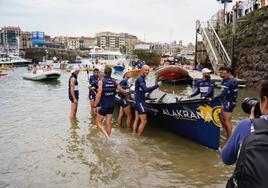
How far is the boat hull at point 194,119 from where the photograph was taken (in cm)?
698

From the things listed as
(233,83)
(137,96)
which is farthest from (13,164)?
(233,83)

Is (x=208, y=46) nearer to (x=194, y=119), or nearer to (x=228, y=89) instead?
(x=228, y=89)

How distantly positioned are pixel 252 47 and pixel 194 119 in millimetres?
15275

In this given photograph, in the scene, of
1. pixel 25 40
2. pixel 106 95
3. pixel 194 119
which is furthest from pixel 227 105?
pixel 25 40

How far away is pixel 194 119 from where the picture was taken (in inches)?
294

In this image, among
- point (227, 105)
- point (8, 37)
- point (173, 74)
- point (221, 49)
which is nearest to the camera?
point (227, 105)

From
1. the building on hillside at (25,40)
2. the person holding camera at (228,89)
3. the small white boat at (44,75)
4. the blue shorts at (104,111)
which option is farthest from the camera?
→ the building on hillside at (25,40)

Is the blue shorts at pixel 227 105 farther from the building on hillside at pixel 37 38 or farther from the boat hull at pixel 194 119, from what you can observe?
the building on hillside at pixel 37 38

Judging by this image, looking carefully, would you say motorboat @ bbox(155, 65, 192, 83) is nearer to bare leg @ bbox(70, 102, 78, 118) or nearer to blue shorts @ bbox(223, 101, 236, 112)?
bare leg @ bbox(70, 102, 78, 118)

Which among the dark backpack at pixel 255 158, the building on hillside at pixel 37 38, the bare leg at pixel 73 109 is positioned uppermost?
the building on hillside at pixel 37 38

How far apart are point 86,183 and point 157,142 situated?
298cm

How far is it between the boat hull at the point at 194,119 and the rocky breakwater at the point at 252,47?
36.9 ft

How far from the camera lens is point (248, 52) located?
21141 millimetres

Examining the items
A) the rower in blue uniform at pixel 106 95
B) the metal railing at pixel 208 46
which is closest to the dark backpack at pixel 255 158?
the rower in blue uniform at pixel 106 95
